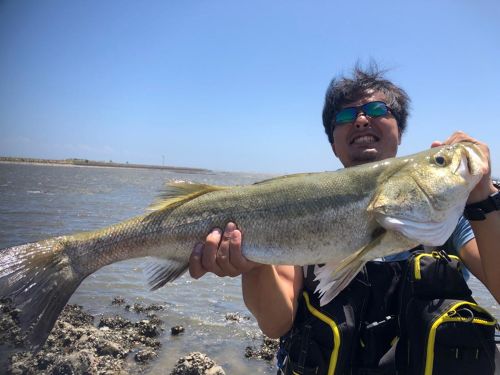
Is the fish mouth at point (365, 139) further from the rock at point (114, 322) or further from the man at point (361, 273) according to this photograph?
the rock at point (114, 322)

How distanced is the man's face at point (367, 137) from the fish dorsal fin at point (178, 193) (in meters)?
1.43

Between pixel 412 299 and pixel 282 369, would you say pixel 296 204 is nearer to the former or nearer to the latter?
pixel 412 299

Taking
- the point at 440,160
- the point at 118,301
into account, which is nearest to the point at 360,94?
the point at 440,160

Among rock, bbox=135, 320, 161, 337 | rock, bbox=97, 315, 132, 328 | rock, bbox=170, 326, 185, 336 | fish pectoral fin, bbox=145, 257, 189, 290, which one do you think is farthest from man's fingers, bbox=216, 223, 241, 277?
rock, bbox=97, 315, 132, 328

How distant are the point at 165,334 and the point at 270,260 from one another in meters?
4.96

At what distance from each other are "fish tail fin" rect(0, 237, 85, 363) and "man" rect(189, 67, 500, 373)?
1.09 m

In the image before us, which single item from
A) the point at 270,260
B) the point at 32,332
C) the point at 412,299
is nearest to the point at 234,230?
the point at 270,260

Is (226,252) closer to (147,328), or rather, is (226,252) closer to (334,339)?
(334,339)

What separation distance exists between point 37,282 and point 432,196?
3.24 metres

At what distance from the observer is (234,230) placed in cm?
343

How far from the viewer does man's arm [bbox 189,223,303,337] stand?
3377 mm

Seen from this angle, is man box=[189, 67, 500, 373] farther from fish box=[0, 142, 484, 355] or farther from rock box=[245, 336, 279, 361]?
rock box=[245, 336, 279, 361]

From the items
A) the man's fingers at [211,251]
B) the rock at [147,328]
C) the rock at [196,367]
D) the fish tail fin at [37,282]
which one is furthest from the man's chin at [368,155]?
Result: the rock at [147,328]

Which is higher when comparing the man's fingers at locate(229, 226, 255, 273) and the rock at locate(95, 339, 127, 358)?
the man's fingers at locate(229, 226, 255, 273)
